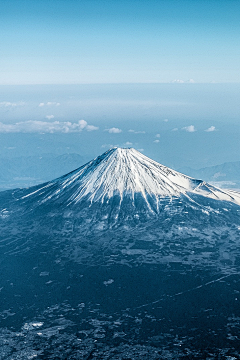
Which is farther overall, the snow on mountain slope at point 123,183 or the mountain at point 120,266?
the snow on mountain slope at point 123,183

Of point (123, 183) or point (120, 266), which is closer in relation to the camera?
point (120, 266)

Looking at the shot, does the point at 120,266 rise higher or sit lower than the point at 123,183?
lower

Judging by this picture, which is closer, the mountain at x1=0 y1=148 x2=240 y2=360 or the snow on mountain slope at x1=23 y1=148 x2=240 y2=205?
the mountain at x1=0 y1=148 x2=240 y2=360

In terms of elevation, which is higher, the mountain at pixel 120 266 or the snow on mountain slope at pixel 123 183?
the snow on mountain slope at pixel 123 183

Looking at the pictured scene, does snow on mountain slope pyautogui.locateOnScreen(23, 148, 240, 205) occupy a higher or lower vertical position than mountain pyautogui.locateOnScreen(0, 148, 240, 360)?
higher

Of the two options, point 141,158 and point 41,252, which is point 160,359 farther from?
point 141,158

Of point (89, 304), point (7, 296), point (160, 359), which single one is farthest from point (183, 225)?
point (160, 359)
